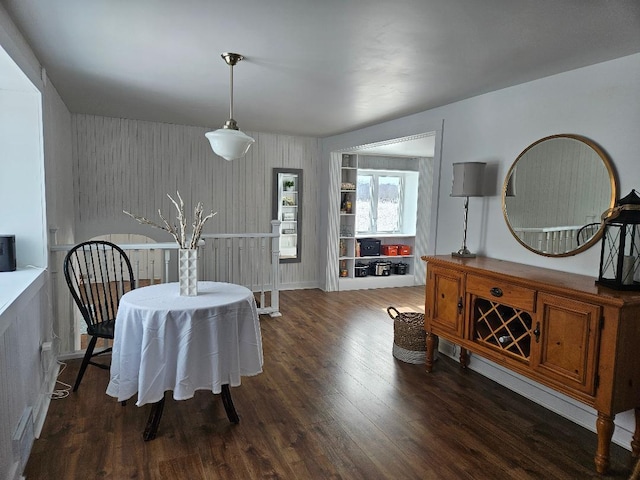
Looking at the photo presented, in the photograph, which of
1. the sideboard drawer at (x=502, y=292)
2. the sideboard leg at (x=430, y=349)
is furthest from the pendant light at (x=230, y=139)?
the sideboard leg at (x=430, y=349)

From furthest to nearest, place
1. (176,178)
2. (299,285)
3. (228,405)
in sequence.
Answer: (299,285), (176,178), (228,405)

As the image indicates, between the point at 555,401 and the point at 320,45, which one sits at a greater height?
the point at 320,45

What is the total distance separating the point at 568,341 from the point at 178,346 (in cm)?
229

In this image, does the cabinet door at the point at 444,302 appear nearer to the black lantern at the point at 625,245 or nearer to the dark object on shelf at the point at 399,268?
the black lantern at the point at 625,245

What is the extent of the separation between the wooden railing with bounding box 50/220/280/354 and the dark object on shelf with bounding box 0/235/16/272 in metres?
0.53

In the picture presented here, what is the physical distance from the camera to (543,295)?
256cm

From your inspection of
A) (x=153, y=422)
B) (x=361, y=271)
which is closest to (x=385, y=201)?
(x=361, y=271)

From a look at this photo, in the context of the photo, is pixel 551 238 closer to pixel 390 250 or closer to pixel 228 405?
pixel 228 405

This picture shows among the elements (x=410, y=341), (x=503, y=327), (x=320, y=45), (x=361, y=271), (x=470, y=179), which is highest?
(x=320, y=45)

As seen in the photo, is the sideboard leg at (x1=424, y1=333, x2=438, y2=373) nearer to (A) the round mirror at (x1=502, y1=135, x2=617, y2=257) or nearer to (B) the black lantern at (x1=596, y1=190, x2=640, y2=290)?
(A) the round mirror at (x1=502, y1=135, x2=617, y2=257)

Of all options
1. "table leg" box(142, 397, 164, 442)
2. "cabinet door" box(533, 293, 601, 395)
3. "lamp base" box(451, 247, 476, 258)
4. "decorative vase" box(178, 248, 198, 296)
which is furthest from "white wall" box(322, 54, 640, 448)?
"table leg" box(142, 397, 164, 442)

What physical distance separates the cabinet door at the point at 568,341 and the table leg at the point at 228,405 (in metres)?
1.96

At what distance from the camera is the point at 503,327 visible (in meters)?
2.88

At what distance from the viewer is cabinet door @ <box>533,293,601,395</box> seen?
2.29 meters
